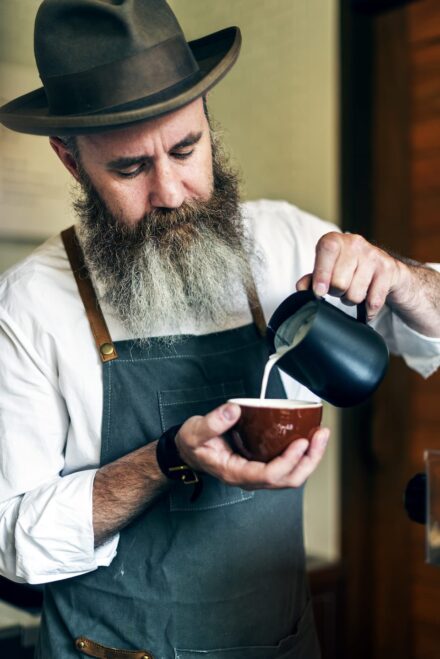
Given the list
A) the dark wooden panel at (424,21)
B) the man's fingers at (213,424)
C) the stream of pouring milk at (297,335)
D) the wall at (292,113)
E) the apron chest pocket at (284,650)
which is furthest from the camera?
the dark wooden panel at (424,21)

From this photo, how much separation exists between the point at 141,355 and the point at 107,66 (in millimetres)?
479

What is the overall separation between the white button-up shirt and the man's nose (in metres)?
0.23

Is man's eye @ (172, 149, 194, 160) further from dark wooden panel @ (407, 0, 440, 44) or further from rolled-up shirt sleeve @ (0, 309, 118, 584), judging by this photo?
dark wooden panel @ (407, 0, 440, 44)

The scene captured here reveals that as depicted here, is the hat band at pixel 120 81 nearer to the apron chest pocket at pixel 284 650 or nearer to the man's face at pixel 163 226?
the man's face at pixel 163 226

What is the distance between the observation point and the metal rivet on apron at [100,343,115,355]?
1427 millimetres

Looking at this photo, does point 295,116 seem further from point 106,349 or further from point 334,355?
point 334,355

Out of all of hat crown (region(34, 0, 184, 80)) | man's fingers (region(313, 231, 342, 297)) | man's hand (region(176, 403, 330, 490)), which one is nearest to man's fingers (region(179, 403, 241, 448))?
man's hand (region(176, 403, 330, 490))

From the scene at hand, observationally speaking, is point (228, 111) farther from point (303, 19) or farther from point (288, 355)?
point (288, 355)

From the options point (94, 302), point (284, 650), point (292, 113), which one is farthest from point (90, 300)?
point (292, 113)

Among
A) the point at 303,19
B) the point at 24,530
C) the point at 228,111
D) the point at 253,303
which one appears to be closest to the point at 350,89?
the point at 303,19

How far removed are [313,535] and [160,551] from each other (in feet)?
4.65

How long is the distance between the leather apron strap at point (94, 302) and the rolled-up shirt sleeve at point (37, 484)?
10 cm

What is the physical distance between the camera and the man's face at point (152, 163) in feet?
4.37

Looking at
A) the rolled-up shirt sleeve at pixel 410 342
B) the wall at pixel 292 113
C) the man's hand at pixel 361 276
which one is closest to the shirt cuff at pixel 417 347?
the rolled-up shirt sleeve at pixel 410 342
